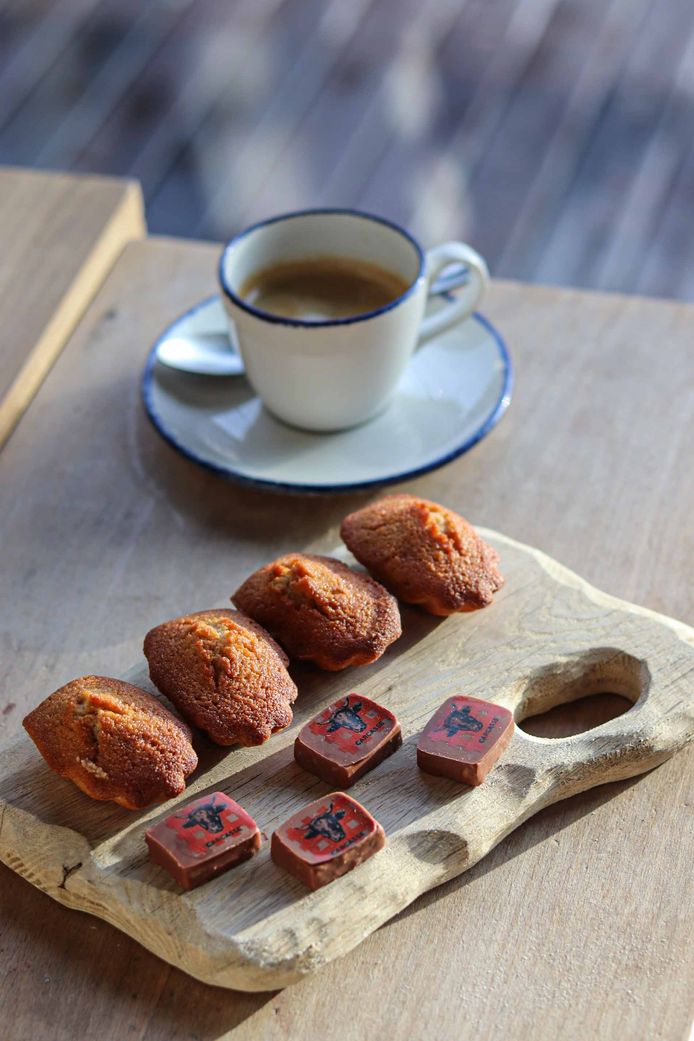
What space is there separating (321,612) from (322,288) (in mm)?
471

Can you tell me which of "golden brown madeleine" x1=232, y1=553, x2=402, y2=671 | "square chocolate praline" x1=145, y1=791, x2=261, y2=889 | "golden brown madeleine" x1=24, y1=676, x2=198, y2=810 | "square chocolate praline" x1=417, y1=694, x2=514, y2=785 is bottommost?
"golden brown madeleine" x1=24, y1=676, x2=198, y2=810

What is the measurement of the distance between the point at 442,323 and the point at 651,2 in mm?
2468

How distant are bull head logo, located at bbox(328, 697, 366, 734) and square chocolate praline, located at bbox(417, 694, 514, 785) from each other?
0.05 meters

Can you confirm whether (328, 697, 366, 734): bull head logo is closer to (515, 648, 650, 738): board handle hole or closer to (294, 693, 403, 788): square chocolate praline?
(294, 693, 403, 788): square chocolate praline

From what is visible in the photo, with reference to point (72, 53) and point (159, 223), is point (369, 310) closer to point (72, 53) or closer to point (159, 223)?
point (159, 223)

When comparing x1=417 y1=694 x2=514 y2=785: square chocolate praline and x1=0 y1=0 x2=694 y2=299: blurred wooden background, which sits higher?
x1=417 y1=694 x2=514 y2=785: square chocolate praline

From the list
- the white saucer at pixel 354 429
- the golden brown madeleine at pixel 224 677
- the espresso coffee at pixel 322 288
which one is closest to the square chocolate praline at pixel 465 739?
the golden brown madeleine at pixel 224 677

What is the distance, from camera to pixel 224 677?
0.85m

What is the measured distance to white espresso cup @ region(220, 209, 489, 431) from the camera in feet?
3.67

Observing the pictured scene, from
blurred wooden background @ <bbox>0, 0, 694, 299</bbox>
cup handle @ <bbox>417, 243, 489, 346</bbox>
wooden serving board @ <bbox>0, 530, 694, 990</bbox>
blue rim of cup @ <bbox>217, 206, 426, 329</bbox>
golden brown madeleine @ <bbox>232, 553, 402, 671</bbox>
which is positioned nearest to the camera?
wooden serving board @ <bbox>0, 530, 694, 990</bbox>

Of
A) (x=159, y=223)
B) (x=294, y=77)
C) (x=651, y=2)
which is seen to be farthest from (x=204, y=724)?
(x=651, y=2)

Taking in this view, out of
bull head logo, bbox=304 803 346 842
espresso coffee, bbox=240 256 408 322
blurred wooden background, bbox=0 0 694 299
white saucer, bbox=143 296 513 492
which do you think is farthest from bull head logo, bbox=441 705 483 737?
blurred wooden background, bbox=0 0 694 299

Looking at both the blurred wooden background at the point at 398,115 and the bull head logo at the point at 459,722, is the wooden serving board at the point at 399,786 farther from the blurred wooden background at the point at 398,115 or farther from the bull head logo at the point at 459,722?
the blurred wooden background at the point at 398,115

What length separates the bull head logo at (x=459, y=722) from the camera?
2.73 ft
